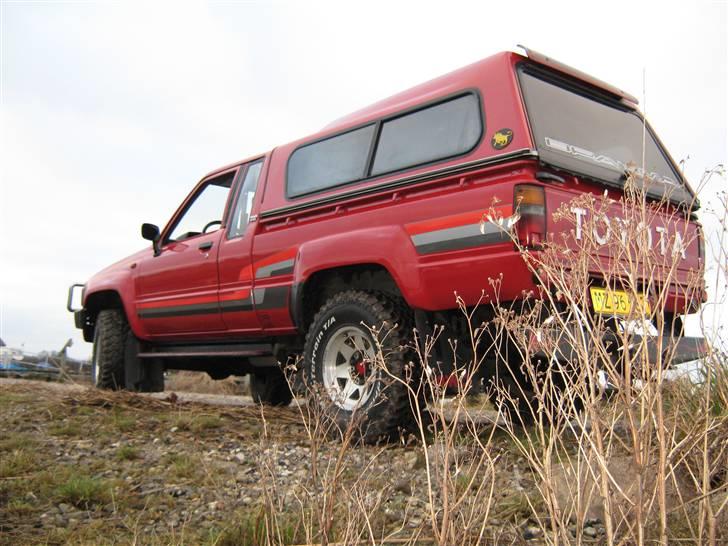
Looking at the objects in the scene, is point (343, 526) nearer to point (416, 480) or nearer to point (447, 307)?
point (416, 480)

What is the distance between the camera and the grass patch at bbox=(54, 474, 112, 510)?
2.79 meters

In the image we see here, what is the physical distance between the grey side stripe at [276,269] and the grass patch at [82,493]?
2.05m

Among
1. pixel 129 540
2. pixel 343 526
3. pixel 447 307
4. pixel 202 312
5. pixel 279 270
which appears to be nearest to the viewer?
pixel 343 526

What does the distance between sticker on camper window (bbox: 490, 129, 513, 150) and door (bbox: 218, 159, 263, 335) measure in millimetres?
2100

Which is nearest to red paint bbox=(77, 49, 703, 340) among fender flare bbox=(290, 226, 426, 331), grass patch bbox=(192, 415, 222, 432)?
fender flare bbox=(290, 226, 426, 331)

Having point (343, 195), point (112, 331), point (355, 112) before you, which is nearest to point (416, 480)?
point (343, 195)

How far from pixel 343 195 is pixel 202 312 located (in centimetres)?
188

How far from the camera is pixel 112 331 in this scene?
6648 millimetres

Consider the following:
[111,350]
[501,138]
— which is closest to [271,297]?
[501,138]

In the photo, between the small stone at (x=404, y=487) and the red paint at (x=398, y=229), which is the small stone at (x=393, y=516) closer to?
the small stone at (x=404, y=487)

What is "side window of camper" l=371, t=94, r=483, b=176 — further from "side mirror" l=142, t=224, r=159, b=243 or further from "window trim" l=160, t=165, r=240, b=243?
"side mirror" l=142, t=224, r=159, b=243

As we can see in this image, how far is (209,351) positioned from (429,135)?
2750 mm

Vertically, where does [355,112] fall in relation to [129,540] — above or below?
above

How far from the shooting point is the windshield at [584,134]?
365 centimetres
